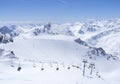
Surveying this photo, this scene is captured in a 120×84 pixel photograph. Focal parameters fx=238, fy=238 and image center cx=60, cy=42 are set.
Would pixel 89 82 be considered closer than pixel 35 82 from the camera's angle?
No

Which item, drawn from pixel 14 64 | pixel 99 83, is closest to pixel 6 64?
pixel 14 64

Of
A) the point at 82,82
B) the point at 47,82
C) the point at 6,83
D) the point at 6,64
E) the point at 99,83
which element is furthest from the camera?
the point at 6,64

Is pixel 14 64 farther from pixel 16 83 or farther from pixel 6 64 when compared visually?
pixel 16 83

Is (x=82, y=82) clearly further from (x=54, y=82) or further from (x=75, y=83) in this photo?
(x=54, y=82)

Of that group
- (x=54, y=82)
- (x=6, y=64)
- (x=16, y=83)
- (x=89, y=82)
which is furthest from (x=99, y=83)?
(x=6, y=64)

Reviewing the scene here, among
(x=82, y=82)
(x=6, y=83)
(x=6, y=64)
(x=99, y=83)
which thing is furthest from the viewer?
(x=6, y=64)

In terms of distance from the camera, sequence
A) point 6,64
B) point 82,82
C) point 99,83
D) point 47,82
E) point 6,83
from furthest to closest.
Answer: point 6,64, point 99,83, point 82,82, point 47,82, point 6,83

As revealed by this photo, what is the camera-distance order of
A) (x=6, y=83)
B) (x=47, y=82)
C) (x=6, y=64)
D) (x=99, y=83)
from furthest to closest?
(x=6, y=64)
(x=99, y=83)
(x=47, y=82)
(x=6, y=83)

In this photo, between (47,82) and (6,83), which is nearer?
(6,83)
